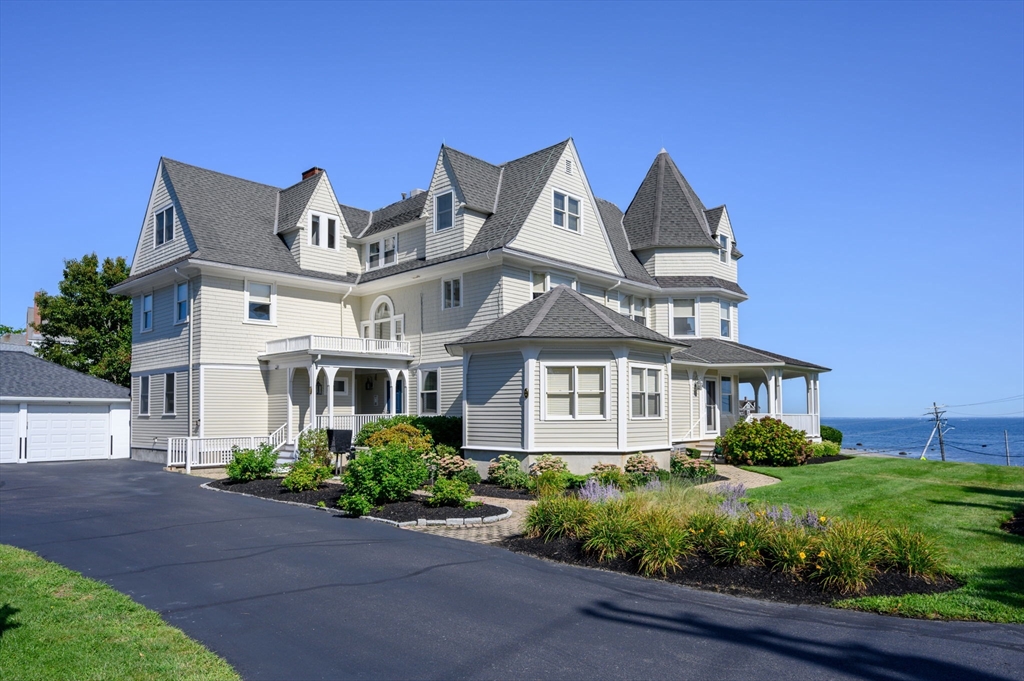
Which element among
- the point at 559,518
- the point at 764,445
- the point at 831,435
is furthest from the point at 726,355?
the point at 559,518

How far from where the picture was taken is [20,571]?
951 cm

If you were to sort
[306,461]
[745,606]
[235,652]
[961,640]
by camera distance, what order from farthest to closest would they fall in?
[306,461], [745,606], [961,640], [235,652]

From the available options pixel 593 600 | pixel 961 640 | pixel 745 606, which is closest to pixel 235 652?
pixel 593 600

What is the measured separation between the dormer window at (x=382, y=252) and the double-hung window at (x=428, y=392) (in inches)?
203

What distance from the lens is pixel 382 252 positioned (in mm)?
30016

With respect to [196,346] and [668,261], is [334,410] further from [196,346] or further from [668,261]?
[668,261]

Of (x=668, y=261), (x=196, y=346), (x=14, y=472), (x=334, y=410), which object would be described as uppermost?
(x=668, y=261)

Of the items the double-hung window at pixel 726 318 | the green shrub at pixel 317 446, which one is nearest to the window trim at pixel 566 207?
the double-hung window at pixel 726 318

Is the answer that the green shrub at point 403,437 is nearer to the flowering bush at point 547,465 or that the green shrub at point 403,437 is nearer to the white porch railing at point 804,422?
the flowering bush at point 547,465

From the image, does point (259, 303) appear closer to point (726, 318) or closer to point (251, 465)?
point (251, 465)

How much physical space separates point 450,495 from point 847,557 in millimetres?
7718

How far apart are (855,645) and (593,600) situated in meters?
2.76

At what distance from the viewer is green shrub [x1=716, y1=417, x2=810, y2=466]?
25.3m

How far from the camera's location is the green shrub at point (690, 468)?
19844 mm
